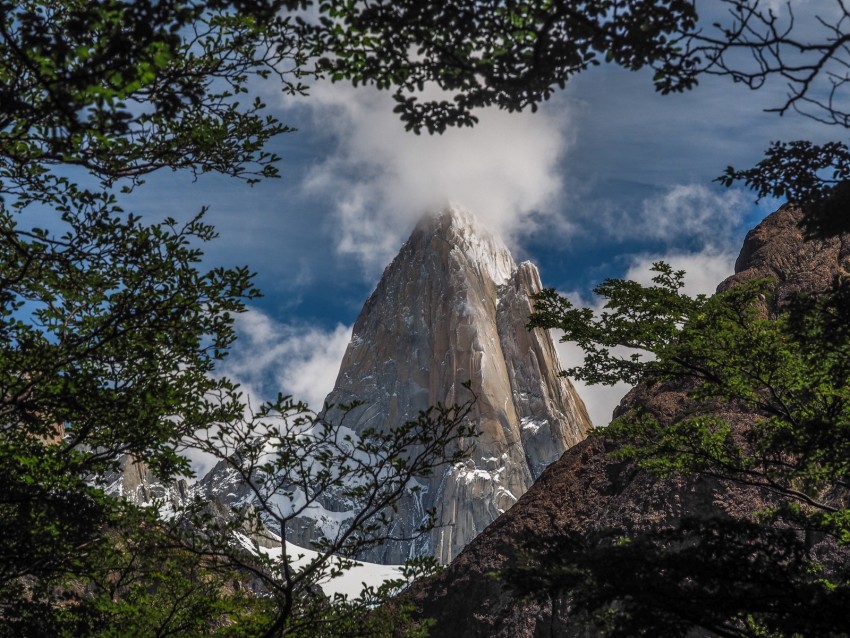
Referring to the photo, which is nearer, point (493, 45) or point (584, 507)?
point (493, 45)

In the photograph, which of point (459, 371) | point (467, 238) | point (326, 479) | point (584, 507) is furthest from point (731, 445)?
point (467, 238)

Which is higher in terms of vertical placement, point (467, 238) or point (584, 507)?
point (467, 238)

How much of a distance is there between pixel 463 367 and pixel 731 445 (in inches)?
5656

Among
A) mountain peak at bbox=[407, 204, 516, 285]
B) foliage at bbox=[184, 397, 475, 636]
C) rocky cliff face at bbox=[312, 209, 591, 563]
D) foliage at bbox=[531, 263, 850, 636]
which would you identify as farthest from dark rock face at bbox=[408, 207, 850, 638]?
mountain peak at bbox=[407, 204, 516, 285]

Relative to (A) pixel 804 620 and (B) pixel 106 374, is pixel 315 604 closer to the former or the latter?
(B) pixel 106 374

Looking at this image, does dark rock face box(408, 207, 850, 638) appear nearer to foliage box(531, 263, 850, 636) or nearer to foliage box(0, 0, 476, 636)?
foliage box(531, 263, 850, 636)

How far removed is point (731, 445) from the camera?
11.4m

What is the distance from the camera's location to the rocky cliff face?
151 m

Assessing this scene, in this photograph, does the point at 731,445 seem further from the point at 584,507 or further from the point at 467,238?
the point at 467,238

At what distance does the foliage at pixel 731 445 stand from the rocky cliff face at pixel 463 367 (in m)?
132

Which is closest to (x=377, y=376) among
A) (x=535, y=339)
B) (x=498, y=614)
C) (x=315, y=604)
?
(x=535, y=339)

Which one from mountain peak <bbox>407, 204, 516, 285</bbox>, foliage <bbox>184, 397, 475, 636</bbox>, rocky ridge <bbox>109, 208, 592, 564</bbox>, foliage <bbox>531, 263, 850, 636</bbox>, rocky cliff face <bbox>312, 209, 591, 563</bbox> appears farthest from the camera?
mountain peak <bbox>407, 204, 516, 285</bbox>

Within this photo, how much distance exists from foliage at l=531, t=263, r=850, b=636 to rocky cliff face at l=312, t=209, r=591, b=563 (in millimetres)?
131509

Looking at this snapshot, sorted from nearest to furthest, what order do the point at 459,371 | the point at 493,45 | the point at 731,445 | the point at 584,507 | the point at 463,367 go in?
the point at 493,45
the point at 731,445
the point at 584,507
the point at 459,371
the point at 463,367
